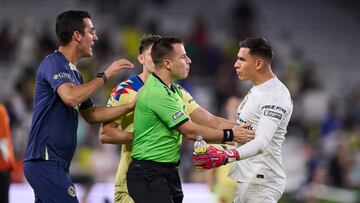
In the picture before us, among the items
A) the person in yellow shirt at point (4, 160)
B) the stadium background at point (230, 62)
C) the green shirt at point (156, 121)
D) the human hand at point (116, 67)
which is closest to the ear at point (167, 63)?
the green shirt at point (156, 121)

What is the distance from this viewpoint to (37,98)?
8008mm

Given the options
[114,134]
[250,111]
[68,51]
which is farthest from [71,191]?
[250,111]

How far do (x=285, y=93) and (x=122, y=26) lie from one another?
1332 cm

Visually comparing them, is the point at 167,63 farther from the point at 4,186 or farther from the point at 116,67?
the point at 4,186

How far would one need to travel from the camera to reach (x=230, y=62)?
2019 centimetres

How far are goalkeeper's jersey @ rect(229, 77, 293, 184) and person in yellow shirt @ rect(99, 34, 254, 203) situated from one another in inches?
18.5

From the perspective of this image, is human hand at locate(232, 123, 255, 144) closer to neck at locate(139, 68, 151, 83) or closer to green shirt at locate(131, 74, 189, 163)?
green shirt at locate(131, 74, 189, 163)

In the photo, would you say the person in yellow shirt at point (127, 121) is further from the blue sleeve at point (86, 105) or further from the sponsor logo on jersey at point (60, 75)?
the sponsor logo on jersey at point (60, 75)

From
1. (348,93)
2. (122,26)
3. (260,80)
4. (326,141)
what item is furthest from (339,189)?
(260,80)

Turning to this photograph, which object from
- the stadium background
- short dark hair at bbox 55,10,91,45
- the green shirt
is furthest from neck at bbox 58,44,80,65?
the stadium background

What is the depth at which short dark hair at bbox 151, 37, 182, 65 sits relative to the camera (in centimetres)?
787

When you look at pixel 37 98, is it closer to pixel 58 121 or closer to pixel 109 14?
pixel 58 121

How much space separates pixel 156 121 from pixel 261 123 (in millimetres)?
858

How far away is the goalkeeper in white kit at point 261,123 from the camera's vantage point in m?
7.83
